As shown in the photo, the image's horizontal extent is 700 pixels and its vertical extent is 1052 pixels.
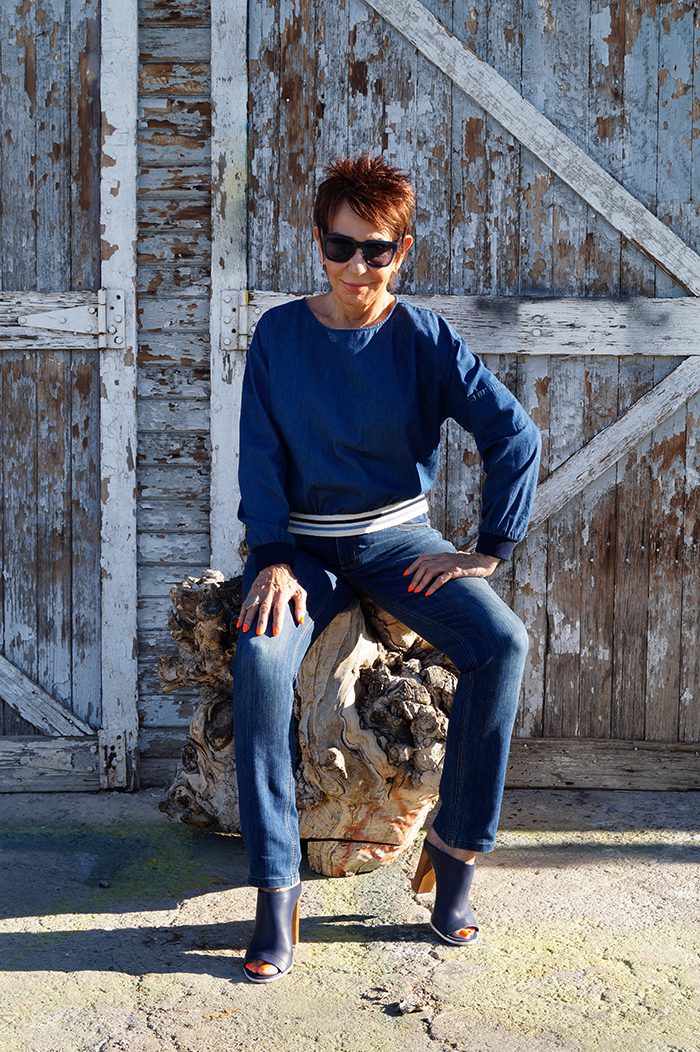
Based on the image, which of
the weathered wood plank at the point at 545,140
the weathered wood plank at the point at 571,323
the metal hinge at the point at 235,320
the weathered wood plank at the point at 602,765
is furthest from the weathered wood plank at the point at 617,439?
the metal hinge at the point at 235,320

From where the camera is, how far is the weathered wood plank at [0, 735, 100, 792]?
3.90 metres

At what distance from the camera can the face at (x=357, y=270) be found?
2768mm

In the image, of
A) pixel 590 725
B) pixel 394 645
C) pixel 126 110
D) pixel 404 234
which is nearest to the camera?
pixel 404 234

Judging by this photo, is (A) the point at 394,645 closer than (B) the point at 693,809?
Yes

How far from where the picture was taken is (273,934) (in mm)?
2527

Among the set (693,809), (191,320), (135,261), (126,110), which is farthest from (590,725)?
(126,110)

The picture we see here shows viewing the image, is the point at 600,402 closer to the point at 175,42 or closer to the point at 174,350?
the point at 174,350

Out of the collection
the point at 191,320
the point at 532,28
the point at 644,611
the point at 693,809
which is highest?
the point at 532,28

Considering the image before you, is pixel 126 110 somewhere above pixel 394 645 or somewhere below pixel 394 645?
above

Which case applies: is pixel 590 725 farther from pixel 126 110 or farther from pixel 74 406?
pixel 126 110

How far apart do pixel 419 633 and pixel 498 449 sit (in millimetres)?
526

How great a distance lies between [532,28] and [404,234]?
55.0 inches

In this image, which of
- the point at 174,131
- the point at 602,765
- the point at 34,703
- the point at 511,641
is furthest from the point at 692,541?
the point at 34,703

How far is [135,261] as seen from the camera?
3766 millimetres
